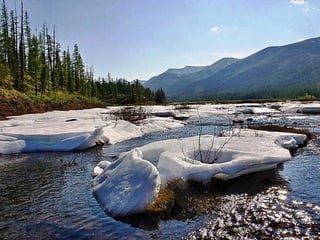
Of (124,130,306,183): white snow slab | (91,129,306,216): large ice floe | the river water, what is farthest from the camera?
(124,130,306,183): white snow slab

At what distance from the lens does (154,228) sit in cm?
796

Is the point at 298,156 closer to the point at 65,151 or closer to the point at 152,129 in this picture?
the point at 65,151

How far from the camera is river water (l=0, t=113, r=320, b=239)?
7.67 metres

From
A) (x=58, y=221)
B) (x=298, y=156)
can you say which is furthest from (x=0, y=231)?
(x=298, y=156)

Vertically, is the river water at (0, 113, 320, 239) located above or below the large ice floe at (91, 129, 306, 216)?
below

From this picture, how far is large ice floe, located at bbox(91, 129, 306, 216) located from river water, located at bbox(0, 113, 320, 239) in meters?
0.39

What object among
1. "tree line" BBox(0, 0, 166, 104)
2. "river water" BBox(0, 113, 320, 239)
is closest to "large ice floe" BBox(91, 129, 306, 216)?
"river water" BBox(0, 113, 320, 239)

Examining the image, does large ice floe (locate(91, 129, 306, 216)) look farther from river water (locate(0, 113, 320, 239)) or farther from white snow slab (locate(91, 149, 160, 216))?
river water (locate(0, 113, 320, 239))

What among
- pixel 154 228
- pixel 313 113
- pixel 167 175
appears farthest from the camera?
pixel 313 113

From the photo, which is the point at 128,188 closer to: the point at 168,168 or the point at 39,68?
the point at 168,168

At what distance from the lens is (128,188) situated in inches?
372

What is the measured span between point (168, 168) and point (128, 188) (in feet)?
7.46

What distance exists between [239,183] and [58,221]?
244 inches

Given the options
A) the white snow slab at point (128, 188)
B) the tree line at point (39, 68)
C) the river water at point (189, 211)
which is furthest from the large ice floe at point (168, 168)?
the tree line at point (39, 68)
